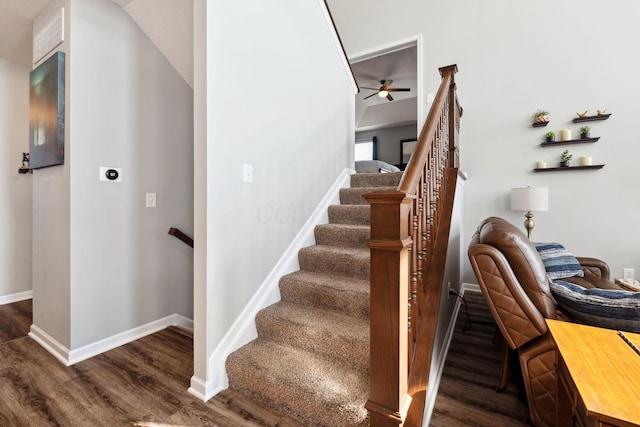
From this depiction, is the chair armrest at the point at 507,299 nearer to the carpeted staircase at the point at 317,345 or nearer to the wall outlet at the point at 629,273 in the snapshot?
the carpeted staircase at the point at 317,345

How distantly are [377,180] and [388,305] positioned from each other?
204 cm

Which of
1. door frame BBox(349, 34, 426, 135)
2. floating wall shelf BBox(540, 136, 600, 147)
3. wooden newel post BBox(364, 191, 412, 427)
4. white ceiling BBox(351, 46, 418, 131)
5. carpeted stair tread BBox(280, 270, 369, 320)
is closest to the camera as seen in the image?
wooden newel post BBox(364, 191, 412, 427)

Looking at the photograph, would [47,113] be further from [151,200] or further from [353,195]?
[353,195]

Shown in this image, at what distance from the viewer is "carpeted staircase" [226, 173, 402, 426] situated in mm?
1307

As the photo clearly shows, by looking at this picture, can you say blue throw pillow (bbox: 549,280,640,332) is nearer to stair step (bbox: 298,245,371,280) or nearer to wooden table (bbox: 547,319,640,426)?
wooden table (bbox: 547,319,640,426)

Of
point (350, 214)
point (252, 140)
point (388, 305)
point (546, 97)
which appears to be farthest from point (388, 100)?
point (388, 305)

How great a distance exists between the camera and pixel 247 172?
5.83 ft

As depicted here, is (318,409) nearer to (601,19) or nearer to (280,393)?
(280,393)

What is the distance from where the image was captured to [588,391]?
2.34 ft

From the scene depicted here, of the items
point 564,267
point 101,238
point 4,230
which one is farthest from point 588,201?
point 4,230

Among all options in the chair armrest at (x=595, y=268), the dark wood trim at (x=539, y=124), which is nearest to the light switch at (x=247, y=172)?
the chair armrest at (x=595, y=268)

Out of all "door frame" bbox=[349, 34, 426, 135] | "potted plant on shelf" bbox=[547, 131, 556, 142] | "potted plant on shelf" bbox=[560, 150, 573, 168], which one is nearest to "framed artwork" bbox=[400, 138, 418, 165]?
"door frame" bbox=[349, 34, 426, 135]

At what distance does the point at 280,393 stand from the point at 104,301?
1521 millimetres

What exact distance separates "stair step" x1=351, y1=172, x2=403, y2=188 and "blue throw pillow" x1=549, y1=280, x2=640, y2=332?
1586 millimetres
